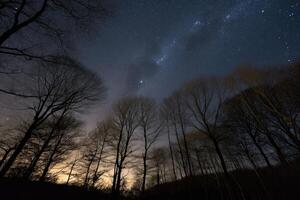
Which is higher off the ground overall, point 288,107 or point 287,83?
point 287,83

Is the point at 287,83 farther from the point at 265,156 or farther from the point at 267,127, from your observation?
the point at 265,156

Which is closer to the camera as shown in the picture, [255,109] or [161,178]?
[255,109]

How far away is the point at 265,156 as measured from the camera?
15.6m

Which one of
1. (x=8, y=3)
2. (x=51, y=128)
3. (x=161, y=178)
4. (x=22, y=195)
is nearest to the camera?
(x=8, y=3)

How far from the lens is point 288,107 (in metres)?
12.5

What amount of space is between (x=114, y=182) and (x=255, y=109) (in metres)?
16.3

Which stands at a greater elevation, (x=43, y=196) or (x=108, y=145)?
(x=108, y=145)

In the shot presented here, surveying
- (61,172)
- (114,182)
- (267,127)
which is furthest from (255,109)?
(61,172)

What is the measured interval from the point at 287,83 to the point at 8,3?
17530 mm

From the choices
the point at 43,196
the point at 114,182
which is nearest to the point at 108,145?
the point at 114,182

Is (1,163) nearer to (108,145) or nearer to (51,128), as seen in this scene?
(51,128)

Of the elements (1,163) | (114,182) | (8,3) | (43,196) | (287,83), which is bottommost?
(43,196)

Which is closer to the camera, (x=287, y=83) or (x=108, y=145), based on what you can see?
(x=287, y=83)

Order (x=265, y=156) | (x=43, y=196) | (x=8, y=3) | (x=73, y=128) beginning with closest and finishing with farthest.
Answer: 1. (x=8, y=3)
2. (x=43, y=196)
3. (x=265, y=156)
4. (x=73, y=128)
